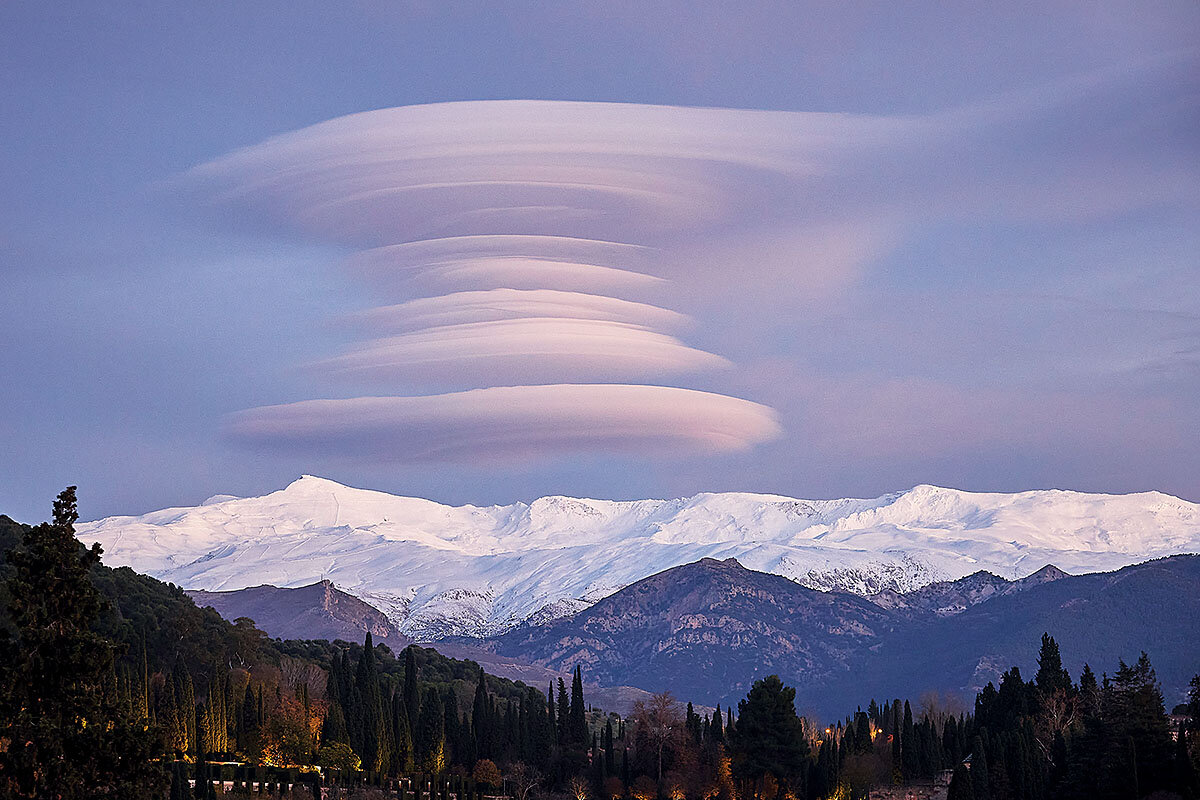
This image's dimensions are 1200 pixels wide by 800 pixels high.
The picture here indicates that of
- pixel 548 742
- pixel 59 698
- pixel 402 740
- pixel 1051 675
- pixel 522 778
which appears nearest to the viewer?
pixel 59 698

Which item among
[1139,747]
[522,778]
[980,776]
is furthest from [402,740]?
[1139,747]

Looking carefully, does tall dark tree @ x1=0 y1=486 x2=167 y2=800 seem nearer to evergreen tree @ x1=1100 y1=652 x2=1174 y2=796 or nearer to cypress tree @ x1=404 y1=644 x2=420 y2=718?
evergreen tree @ x1=1100 y1=652 x2=1174 y2=796

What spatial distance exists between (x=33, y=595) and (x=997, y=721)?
507ft

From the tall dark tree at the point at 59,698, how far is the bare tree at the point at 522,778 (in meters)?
126

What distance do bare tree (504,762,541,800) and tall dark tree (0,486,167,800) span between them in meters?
126

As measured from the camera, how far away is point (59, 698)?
5631 cm

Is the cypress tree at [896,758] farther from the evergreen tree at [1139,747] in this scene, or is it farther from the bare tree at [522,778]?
the evergreen tree at [1139,747]

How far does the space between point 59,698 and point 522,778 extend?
131 meters

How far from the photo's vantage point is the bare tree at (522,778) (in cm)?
17962

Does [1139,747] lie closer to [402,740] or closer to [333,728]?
[402,740]

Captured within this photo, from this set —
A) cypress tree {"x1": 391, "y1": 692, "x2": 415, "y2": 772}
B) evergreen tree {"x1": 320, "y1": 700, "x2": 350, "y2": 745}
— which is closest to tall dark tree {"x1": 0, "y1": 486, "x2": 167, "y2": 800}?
evergreen tree {"x1": 320, "y1": 700, "x2": 350, "y2": 745}

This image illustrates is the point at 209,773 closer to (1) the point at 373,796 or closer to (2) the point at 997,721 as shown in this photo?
(1) the point at 373,796

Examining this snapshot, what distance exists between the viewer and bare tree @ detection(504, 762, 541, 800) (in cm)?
17962

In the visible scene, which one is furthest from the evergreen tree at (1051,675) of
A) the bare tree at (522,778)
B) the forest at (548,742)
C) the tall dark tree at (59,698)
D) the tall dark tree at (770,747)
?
the tall dark tree at (59,698)
